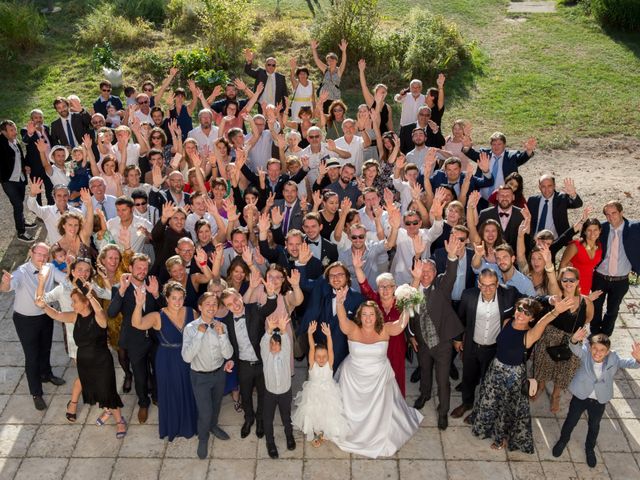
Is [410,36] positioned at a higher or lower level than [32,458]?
higher

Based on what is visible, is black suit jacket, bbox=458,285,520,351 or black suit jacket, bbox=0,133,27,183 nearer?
black suit jacket, bbox=458,285,520,351

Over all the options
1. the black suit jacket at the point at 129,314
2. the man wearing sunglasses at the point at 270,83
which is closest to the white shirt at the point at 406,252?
the black suit jacket at the point at 129,314

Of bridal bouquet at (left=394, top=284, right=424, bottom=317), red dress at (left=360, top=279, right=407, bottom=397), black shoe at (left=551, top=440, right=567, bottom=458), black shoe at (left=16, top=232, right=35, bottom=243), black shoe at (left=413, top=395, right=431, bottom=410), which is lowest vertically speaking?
black shoe at (left=16, top=232, right=35, bottom=243)

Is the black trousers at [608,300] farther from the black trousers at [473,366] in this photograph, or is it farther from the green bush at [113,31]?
the green bush at [113,31]

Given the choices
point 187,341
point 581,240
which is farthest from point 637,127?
point 187,341

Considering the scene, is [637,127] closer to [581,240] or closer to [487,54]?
[487,54]

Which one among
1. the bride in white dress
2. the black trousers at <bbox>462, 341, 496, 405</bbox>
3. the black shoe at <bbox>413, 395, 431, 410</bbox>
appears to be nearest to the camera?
the bride in white dress

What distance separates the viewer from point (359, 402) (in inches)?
301

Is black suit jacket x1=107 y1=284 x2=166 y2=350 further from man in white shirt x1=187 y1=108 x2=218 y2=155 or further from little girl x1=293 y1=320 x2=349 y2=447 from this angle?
man in white shirt x1=187 y1=108 x2=218 y2=155

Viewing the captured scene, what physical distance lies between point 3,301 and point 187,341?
15.2ft

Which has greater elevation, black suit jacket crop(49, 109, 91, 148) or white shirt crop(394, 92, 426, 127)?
white shirt crop(394, 92, 426, 127)

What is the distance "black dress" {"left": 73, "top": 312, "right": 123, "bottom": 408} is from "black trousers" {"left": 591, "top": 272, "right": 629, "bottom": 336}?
597cm

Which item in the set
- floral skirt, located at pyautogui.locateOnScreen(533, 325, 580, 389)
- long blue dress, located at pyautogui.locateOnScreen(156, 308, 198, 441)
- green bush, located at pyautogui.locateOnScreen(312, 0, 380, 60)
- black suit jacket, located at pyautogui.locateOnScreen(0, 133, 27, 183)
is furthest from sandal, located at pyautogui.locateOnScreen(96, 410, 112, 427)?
green bush, located at pyautogui.locateOnScreen(312, 0, 380, 60)

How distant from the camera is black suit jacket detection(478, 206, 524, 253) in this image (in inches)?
360
